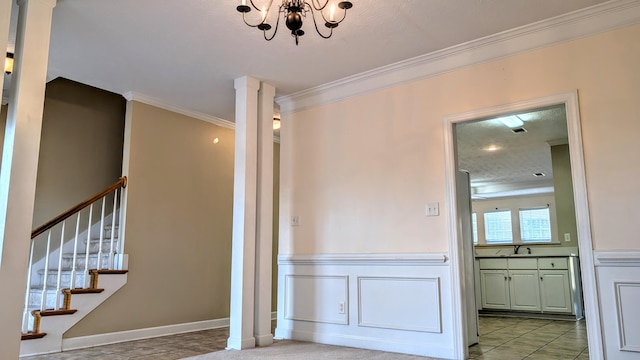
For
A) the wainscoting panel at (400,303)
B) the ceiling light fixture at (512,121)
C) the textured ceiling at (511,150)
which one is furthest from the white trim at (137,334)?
the ceiling light fixture at (512,121)

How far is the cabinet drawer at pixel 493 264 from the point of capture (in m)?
7.29

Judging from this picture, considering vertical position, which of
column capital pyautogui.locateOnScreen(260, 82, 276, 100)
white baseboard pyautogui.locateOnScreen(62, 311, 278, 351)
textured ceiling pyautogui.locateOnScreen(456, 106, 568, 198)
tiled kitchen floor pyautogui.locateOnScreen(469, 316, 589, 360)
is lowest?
tiled kitchen floor pyautogui.locateOnScreen(469, 316, 589, 360)

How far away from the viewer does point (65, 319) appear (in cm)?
399

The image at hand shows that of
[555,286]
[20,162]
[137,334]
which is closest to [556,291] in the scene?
[555,286]

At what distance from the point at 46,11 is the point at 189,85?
1721 mm

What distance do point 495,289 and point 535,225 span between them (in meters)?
4.27

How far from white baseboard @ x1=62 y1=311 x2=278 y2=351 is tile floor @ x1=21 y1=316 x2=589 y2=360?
0.11 metres

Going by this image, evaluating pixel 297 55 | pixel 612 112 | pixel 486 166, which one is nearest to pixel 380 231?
pixel 297 55

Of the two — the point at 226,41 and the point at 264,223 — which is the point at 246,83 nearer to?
the point at 226,41

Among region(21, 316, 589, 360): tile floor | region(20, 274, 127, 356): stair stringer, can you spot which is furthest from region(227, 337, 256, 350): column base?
region(20, 274, 127, 356): stair stringer

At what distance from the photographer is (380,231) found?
402 cm

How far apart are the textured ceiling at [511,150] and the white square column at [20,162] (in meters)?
3.40

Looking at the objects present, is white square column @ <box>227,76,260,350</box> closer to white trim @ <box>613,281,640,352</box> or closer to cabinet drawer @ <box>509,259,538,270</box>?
white trim @ <box>613,281,640,352</box>

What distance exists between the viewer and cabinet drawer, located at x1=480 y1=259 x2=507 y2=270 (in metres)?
7.29
